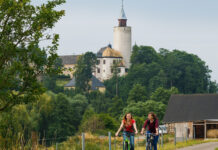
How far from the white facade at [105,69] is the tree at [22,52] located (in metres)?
133

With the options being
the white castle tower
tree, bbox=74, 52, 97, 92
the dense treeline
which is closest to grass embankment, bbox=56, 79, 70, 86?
the dense treeline

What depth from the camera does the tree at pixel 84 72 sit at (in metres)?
139

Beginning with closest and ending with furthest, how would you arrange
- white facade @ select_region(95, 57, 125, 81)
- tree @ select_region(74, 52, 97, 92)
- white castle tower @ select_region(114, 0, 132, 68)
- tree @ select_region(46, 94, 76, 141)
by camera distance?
1. tree @ select_region(46, 94, 76, 141)
2. tree @ select_region(74, 52, 97, 92)
3. white facade @ select_region(95, 57, 125, 81)
4. white castle tower @ select_region(114, 0, 132, 68)

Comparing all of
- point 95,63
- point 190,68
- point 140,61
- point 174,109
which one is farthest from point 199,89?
point 174,109

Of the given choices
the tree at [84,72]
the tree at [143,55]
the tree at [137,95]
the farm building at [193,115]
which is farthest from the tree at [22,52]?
the tree at [143,55]

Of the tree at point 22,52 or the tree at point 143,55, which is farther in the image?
the tree at point 143,55

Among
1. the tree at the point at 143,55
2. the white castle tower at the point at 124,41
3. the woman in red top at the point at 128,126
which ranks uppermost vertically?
the white castle tower at the point at 124,41

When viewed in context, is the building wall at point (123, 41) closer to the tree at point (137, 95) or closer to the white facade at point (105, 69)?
the white facade at point (105, 69)

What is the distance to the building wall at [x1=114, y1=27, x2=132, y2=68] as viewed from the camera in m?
157

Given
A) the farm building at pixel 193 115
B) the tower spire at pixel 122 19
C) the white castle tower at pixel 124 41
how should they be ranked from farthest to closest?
the tower spire at pixel 122 19 → the white castle tower at pixel 124 41 → the farm building at pixel 193 115

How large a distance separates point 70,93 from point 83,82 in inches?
364

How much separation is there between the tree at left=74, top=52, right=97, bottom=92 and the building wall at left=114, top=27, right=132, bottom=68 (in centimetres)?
1500

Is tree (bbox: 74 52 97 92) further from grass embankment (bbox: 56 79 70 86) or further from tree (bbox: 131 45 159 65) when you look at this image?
grass embankment (bbox: 56 79 70 86)

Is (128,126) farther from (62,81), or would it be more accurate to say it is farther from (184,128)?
(62,81)
